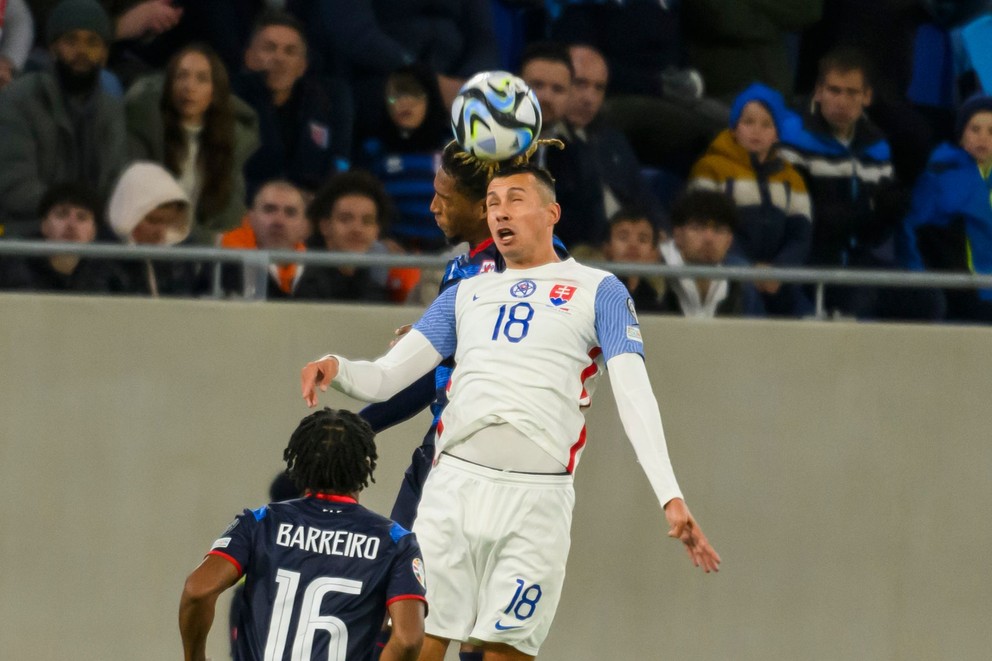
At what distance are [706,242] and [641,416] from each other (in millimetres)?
3006

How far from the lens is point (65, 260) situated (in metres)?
7.39

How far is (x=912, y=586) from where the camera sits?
7590 millimetres

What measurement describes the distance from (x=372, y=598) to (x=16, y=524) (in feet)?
11.2

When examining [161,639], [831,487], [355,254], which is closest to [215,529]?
[161,639]

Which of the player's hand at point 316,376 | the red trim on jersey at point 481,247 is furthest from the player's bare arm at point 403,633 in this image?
the red trim on jersey at point 481,247

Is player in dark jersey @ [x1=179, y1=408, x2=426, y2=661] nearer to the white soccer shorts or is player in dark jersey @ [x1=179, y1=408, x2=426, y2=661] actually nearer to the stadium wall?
the white soccer shorts

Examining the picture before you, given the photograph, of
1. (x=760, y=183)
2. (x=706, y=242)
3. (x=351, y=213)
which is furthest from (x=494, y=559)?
(x=760, y=183)

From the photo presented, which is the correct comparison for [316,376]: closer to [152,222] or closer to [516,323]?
[516,323]

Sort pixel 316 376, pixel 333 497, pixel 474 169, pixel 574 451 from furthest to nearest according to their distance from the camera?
pixel 474 169 < pixel 574 451 < pixel 316 376 < pixel 333 497

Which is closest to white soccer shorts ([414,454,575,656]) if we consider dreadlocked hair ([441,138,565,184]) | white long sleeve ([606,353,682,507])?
white long sleeve ([606,353,682,507])

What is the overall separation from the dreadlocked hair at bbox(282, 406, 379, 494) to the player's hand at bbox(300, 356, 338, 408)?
0.23 m

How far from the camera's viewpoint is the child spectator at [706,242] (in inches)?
304

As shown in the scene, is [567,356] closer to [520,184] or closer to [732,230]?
[520,184]

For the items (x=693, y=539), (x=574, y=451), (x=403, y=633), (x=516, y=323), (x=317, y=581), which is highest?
(x=516, y=323)
